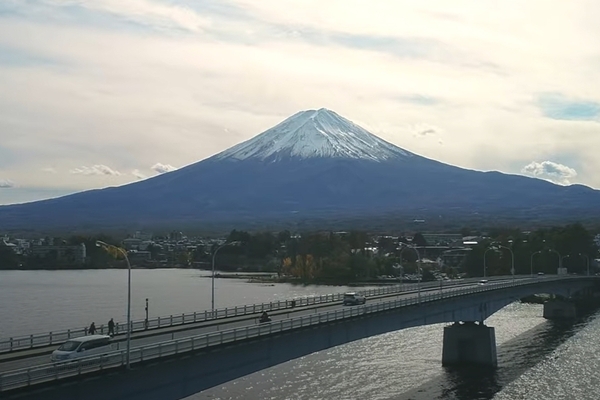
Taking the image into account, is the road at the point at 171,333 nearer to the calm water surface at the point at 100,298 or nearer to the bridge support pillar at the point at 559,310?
the calm water surface at the point at 100,298

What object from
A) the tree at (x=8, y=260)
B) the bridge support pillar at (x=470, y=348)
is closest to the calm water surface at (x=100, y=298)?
the bridge support pillar at (x=470, y=348)

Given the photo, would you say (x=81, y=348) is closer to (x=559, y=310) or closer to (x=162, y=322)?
(x=162, y=322)

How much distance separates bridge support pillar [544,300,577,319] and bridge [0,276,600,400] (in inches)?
1264

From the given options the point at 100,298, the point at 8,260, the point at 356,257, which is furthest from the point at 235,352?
the point at 8,260

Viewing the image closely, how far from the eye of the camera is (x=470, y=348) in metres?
56.6

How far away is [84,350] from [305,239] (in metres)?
148

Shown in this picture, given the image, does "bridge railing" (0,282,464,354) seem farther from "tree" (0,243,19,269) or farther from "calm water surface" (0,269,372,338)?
"tree" (0,243,19,269)

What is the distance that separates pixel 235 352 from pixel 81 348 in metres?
6.03

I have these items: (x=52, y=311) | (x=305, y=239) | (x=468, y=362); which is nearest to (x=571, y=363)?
(x=468, y=362)

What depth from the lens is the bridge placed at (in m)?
24.3

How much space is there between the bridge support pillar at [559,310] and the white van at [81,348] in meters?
68.2

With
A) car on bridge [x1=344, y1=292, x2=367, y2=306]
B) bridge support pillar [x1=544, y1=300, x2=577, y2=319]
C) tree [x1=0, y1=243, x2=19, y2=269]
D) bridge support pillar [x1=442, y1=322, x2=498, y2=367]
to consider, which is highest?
tree [x1=0, y1=243, x2=19, y2=269]

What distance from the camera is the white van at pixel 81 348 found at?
91.8 feet

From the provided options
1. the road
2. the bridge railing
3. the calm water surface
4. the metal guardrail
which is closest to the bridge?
the metal guardrail
